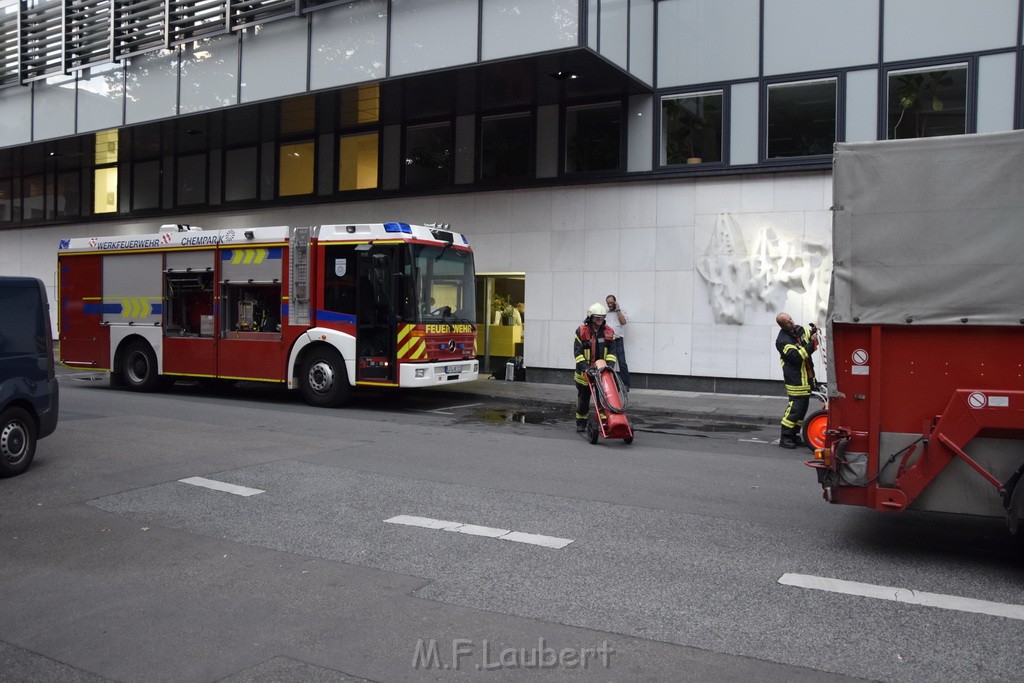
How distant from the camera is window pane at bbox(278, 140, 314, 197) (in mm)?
22250

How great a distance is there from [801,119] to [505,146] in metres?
6.40

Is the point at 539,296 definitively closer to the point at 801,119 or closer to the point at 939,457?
the point at 801,119

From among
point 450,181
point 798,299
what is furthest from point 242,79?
point 798,299

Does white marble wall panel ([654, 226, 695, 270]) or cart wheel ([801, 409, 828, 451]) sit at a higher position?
white marble wall panel ([654, 226, 695, 270])

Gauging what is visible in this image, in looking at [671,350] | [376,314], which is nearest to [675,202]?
[671,350]

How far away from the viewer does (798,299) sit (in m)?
15.9

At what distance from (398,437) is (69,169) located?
21546 mm

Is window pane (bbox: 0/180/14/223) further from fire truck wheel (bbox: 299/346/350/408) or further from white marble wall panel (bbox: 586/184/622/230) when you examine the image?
white marble wall panel (bbox: 586/184/622/230)

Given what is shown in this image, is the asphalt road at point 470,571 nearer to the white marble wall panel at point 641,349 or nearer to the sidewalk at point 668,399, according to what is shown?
the sidewalk at point 668,399

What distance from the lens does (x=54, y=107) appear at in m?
21.6

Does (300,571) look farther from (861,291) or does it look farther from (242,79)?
(242,79)

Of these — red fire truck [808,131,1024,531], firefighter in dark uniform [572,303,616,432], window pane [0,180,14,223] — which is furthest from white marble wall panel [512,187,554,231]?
window pane [0,180,14,223]

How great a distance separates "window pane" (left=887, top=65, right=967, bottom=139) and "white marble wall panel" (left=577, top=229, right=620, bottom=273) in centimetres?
553

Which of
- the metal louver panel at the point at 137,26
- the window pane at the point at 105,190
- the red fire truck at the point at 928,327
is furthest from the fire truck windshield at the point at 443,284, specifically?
the window pane at the point at 105,190
